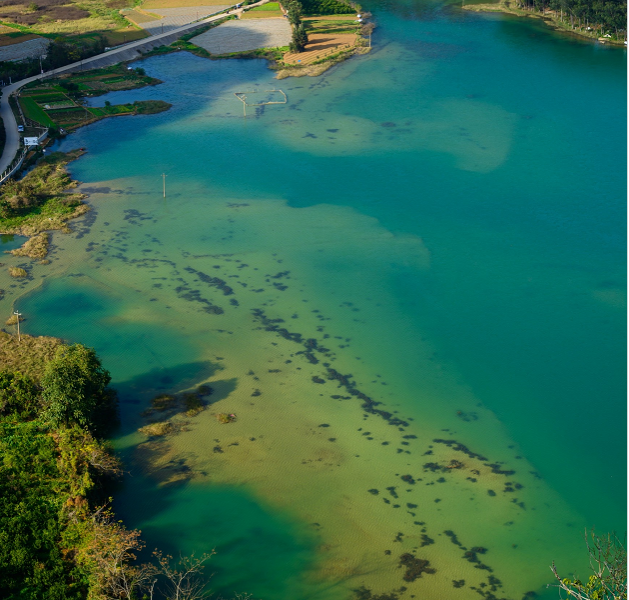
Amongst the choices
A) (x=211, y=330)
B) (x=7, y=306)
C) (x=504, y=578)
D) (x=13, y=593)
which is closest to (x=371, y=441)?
(x=504, y=578)

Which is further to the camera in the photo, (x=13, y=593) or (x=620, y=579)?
(x=13, y=593)

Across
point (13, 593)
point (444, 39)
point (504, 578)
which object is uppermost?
point (444, 39)

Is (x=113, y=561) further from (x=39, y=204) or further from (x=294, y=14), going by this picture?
(x=294, y=14)

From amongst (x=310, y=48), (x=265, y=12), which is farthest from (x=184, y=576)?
(x=265, y=12)

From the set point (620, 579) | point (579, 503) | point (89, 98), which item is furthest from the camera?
point (89, 98)

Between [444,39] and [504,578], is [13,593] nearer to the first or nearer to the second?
[504,578]

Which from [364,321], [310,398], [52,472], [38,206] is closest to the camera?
[52,472]

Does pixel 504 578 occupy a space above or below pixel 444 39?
below
